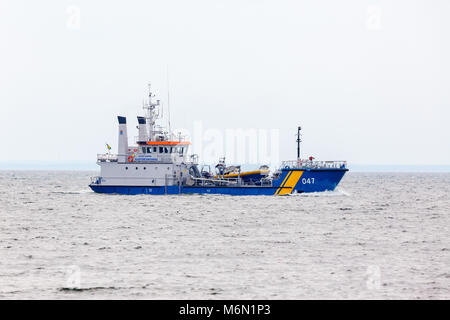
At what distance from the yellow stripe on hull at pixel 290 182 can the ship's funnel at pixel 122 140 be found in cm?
1677

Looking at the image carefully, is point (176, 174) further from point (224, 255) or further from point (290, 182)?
point (224, 255)

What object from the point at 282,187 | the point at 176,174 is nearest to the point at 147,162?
the point at 176,174

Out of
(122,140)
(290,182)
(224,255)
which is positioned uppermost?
(122,140)

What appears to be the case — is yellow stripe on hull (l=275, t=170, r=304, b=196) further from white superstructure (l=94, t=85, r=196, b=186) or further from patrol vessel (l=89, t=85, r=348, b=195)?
white superstructure (l=94, t=85, r=196, b=186)

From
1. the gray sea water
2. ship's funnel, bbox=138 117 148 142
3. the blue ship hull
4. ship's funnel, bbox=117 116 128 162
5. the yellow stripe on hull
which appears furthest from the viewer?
ship's funnel, bbox=138 117 148 142

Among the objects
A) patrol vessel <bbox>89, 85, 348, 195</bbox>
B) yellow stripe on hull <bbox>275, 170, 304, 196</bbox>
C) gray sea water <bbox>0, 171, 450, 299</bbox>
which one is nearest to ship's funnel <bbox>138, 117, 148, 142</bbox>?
patrol vessel <bbox>89, 85, 348, 195</bbox>

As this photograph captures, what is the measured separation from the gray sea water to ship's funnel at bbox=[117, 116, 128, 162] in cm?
1185

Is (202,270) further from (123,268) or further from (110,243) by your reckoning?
(110,243)

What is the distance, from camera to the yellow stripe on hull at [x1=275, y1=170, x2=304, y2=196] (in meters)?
59.8

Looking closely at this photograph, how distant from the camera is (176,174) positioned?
207ft

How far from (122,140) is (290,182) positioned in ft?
61.4
